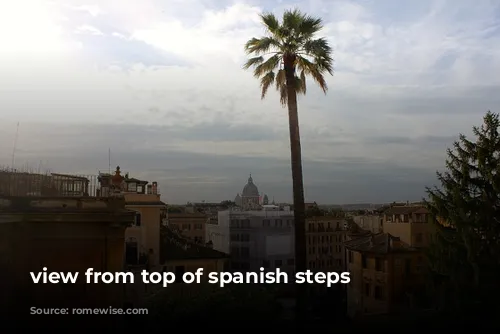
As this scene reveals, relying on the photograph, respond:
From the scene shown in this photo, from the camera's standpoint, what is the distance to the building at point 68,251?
38.0 feet

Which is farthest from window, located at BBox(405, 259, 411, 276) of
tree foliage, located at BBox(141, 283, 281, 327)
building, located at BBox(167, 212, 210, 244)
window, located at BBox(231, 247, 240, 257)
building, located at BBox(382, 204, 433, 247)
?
building, located at BBox(167, 212, 210, 244)

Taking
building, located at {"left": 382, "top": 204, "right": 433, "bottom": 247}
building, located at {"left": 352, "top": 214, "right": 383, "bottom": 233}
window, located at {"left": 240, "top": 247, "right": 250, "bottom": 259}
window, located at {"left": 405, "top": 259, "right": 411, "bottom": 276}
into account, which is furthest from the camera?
building, located at {"left": 352, "top": 214, "right": 383, "bottom": 233}

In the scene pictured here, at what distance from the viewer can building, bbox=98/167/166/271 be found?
24.0 m

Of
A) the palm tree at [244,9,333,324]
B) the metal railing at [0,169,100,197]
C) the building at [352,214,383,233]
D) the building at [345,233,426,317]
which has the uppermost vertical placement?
the palm tree at [244,9,333,324]

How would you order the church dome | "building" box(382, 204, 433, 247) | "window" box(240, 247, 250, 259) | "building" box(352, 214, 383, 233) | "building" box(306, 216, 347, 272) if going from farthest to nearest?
the church dome → "building" box(352, 214, 383, 233) → "building" box(306, 216, 347, 272) → "window" box(240, 247, 250, 259) → "building" box(382, 204, 433, 247)

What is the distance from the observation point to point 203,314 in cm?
1412

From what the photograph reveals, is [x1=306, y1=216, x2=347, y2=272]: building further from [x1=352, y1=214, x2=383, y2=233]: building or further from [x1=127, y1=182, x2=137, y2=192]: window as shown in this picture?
[x1=127, y1=182, x2=137, y2=192]: window

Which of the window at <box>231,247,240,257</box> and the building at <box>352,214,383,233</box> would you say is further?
the building at <box>352,214,383,233</box>

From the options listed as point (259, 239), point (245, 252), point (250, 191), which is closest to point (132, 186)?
point (259, 239)

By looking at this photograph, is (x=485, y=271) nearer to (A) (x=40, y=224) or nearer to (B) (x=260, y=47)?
(B) (x=260, y=47)

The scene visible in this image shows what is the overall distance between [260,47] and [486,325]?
1072cm

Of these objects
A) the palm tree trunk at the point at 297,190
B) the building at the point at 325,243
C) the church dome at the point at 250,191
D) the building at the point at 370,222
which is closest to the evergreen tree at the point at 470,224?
the palm tree trunk at the point at 297,190

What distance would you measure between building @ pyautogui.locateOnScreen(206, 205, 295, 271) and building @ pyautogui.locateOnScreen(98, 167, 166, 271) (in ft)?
81.0

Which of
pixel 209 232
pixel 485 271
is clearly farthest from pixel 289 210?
pixel 485 271
